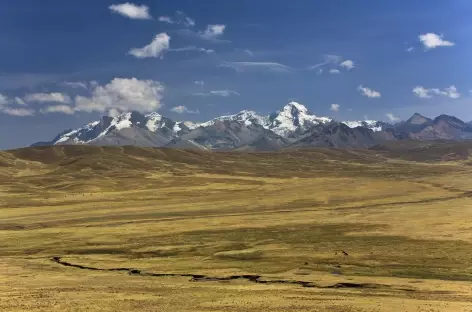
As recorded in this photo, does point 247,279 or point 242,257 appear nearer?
point 247,279

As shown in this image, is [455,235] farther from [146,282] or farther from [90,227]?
[90,227]

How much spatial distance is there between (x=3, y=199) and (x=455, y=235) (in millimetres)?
159840

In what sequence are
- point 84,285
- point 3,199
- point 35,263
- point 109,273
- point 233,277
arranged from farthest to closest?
point 3,199 → point 35,263 → point 109,273 → point 233,277 → point 84,285

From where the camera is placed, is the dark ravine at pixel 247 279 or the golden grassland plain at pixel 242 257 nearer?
the golden grassland plain at pixel 242 257

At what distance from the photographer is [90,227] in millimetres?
124438

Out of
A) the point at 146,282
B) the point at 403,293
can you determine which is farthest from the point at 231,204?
the point at 403,293

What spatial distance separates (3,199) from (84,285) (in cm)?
14704

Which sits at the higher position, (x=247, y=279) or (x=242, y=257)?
(x=247, y=279)

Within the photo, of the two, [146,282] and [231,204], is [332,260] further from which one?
[231,204]

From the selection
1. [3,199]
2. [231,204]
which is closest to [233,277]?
[231,204]

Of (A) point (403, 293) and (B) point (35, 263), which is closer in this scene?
(A) point (403, 293)

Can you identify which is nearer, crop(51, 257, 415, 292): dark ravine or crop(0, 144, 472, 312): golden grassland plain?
crop(0, 144, 472, 312): golden grassland plain

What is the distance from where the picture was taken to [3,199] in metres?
194

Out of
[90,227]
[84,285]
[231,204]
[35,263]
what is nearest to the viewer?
[84,285]
